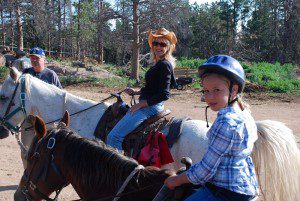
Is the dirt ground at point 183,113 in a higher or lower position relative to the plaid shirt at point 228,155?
lower

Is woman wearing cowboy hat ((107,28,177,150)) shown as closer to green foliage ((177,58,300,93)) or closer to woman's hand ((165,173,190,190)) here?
woman's hand ((165,173,190,190))

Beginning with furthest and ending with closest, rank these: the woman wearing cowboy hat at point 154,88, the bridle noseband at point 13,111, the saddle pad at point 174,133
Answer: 1. the bridle noseband at point 13,111
2. the woman wearing cowboy hat at point 154,88
3. the saddle pad at point 174,133

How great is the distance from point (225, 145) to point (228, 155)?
11 centimetres

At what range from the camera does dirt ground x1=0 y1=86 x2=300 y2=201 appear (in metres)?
6.32

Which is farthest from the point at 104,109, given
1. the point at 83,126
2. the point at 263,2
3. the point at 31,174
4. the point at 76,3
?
the point at 263,2

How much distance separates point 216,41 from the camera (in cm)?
4891

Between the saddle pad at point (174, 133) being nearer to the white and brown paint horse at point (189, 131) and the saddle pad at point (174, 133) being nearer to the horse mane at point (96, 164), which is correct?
the white and brown paint horse at point (189, 131)

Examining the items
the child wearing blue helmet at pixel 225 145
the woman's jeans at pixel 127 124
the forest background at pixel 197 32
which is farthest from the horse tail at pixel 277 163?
the forest background at pixel 197 32

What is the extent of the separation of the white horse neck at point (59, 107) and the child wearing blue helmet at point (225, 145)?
3.03 meters

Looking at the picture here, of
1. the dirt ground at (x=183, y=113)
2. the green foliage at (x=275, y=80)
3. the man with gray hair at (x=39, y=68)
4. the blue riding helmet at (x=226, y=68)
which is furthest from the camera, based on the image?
the green foliage at (x=275, y=80)

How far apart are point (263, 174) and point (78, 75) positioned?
19.4 meters

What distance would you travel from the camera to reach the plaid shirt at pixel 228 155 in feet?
6.74

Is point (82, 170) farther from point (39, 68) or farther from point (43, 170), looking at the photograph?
point (39, 68)

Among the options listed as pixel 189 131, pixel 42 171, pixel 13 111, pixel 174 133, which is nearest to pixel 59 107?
pixel 13 111
